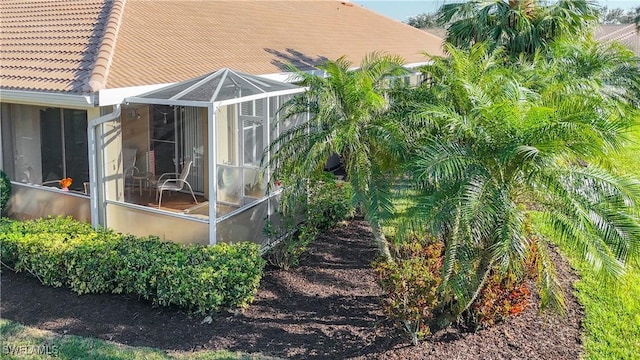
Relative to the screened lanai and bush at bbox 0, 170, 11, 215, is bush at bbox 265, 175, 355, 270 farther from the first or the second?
bush at bbox 0, 170, 11, 215

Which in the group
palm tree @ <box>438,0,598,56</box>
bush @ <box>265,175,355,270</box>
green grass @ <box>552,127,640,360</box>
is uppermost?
palm tree @ <box>438,0,598,56</box>

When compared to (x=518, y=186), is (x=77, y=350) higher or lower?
lower

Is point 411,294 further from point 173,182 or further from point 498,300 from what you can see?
point 173,182

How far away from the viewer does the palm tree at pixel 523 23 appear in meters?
15.6

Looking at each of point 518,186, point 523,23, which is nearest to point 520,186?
point 518,186

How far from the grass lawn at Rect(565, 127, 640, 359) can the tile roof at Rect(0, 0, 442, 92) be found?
804cm

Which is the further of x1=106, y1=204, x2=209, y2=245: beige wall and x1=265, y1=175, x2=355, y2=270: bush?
x1=265, y1=175, x2=355, y2=270: bush

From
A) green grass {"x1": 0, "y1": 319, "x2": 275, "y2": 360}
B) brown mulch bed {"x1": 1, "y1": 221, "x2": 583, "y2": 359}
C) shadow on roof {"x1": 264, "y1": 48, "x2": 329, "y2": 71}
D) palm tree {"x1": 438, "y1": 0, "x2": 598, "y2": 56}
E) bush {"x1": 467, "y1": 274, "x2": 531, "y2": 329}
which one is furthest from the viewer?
palm tree {"x1": 438, "y1": 0, "x2": 598, "y2": 56}

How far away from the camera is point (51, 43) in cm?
1191

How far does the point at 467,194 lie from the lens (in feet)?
20.4

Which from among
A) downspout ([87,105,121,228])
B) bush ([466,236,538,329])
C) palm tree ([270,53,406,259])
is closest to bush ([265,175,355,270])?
palm tree ([270,53,406,259])

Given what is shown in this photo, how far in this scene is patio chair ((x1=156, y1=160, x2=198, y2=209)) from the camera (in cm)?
1123

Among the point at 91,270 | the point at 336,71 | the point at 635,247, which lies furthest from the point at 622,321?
the point at 91,270

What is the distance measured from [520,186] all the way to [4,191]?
31.5ft
